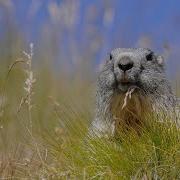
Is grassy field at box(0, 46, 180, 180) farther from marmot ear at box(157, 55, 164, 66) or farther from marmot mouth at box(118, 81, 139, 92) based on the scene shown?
marmot ear at box(157, 55, 164, 66)

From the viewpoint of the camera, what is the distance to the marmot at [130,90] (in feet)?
13.3

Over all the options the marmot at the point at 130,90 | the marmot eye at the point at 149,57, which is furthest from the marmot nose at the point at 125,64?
the marmot eye at the point at 149,57

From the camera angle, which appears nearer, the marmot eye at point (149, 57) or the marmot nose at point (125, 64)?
the marmot nose at point (125, 64)

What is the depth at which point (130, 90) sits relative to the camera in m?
4.06

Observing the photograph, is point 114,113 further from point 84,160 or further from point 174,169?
point 174,169

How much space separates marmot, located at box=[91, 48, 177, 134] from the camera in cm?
406

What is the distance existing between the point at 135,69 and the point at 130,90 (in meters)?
0.13

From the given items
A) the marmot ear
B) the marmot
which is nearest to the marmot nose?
the marmot

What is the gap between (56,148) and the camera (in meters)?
3.78

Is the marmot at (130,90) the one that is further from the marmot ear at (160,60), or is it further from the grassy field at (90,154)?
the grassy field at (90,154)

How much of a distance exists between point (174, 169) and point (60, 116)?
0.84m

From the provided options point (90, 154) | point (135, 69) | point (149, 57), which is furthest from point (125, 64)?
point (90, 154)

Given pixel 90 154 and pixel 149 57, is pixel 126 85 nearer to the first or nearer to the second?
pixel 149 57

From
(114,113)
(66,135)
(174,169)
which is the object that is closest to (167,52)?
(114,113)
